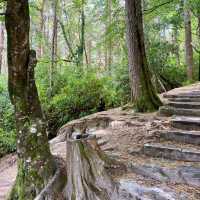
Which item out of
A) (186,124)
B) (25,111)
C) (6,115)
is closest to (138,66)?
(186,124)

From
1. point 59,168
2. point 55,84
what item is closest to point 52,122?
point 55,84

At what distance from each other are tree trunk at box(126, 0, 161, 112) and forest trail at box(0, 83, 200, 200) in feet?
1.40

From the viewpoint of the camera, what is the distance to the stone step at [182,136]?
4.83m

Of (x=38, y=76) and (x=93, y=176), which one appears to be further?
(x=38, y=76)

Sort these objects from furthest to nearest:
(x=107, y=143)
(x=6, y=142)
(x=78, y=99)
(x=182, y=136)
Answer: (x=78, y=99)
(x=6, y=142)
(x=107, y=143)
(x=182, y=136)

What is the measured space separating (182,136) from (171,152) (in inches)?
21.8

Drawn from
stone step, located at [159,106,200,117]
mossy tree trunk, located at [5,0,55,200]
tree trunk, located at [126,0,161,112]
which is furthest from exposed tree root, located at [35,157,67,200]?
tree trunk, located at [126,0,161,112]

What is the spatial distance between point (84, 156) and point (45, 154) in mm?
749

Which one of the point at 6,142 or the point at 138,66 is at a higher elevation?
the point at 138,66

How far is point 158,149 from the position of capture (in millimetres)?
4809

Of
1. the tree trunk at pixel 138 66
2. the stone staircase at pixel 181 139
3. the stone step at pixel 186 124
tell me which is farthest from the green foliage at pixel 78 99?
the stone step at pixel 186 124

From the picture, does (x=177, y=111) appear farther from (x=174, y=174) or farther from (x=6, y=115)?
(x=6, y=115)

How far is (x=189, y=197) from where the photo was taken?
11.9 ft

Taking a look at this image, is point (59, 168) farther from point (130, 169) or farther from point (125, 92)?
point (125, 92)
